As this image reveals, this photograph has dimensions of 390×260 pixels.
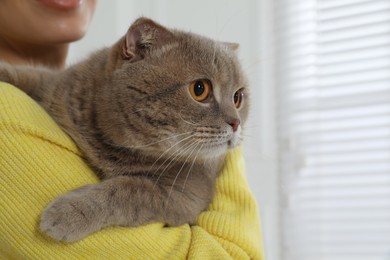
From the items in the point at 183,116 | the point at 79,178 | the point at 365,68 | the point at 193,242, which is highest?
the point at 365,68

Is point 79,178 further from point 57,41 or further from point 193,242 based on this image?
point 57,41

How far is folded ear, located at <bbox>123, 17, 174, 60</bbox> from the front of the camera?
3.31 ft

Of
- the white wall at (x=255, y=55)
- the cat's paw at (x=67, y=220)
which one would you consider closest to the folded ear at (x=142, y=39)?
the cat's paw at (x=67, y=220)

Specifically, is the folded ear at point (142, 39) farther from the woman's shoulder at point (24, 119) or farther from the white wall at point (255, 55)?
the white wall at point (255, 55)

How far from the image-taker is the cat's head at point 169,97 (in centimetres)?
99

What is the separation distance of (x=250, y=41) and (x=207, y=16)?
230mm

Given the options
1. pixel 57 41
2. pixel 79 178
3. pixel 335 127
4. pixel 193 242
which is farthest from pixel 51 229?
pixel 335 127

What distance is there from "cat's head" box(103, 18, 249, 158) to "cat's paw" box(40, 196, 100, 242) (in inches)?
7.9

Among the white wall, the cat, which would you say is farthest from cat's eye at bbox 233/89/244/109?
the white wall

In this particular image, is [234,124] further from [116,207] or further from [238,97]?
[116,207]

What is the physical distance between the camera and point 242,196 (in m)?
1.07

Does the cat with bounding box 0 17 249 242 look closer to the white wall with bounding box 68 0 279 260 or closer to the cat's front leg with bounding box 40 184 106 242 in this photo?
the cat's front leg with bounding box 40 184 106 242

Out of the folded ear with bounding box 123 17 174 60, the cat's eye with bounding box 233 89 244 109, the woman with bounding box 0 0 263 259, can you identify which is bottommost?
the woman with bounding box 0 0 263 259

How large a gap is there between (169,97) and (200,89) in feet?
0.28
